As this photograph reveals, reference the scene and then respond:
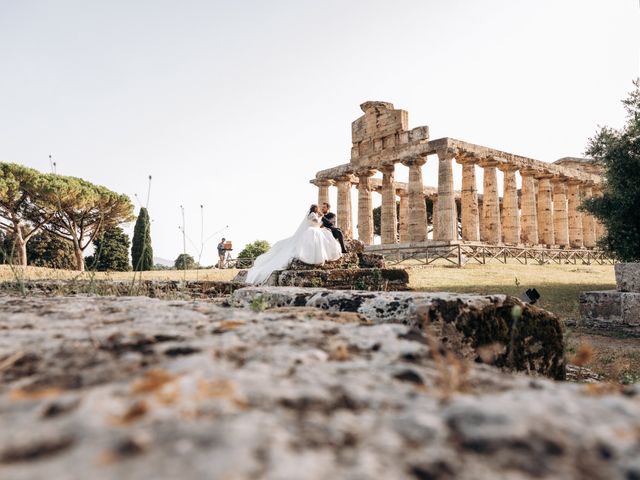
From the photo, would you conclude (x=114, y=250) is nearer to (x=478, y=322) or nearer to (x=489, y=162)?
(x=489, y=162)

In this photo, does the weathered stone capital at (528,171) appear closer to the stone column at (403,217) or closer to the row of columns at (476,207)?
the row of columns at (476,207)

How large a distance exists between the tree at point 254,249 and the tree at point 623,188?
28.2m

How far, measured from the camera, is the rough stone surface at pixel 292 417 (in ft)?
2.26

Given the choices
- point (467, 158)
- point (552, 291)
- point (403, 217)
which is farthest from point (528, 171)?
point (552, 291)

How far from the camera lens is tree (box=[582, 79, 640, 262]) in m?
12.6

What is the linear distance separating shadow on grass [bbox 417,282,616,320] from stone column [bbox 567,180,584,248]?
24.2 metres

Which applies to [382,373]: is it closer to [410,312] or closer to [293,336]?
[293,336]

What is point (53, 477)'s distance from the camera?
0.63m

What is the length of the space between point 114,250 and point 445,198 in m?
→ 21.8

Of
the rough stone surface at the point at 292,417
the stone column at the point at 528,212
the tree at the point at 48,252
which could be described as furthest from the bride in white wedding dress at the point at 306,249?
the stone column at the point at 528,212

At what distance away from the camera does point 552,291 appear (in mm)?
14273

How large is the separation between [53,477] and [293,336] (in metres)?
0.91

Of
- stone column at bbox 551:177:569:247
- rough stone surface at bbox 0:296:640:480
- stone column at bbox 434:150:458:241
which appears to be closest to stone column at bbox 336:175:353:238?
stone column at bbox 434:150:458:241

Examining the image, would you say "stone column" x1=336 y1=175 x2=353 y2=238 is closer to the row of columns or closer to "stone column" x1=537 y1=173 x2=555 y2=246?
the row of columns
